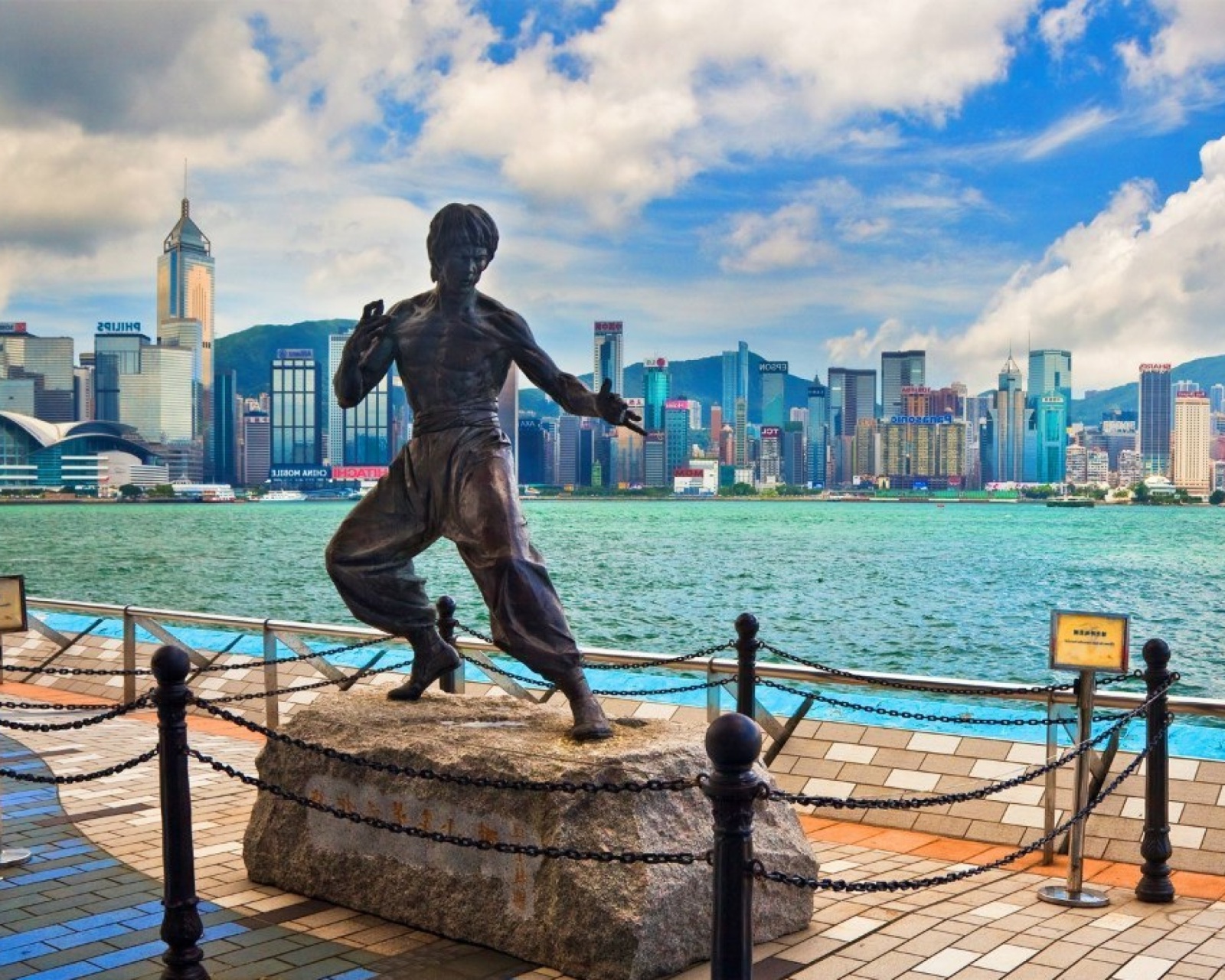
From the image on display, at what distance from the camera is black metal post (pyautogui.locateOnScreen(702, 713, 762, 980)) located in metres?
3.78

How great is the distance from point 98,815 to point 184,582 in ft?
149

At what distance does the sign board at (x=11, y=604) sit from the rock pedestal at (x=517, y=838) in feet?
7.54

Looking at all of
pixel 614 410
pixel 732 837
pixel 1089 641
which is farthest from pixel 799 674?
pixel 732 837

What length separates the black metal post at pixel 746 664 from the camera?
7.87 m

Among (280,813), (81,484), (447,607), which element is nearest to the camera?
(280,813)

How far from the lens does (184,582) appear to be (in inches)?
2003

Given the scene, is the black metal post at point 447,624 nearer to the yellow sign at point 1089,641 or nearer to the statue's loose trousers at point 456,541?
the statue's loose trousers at point 456,541

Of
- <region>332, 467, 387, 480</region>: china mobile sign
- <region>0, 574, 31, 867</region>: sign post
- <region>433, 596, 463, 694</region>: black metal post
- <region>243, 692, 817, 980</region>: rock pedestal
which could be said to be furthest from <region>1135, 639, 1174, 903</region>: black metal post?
<region>332, 467, 387, 480</region>: china mobile sign

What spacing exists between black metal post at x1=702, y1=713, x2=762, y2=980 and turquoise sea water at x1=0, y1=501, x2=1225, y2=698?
1309 cm

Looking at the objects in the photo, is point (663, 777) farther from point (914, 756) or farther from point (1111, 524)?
point (1111, 524)

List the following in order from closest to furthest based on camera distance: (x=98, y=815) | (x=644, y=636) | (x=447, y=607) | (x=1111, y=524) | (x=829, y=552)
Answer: (x=98, y=815) → (x=447, y=607) → (x=644, y=636) → (x=829, y=552) → (x=1111, y=524)

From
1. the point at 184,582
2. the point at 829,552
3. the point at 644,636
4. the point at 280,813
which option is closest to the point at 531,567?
the point at 280,813

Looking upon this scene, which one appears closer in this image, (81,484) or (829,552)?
(829,552)

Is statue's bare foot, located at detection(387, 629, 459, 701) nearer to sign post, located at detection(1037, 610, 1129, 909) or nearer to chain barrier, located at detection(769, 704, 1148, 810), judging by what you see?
chain barrier, located at detection(769, 704, 1148, 810)
